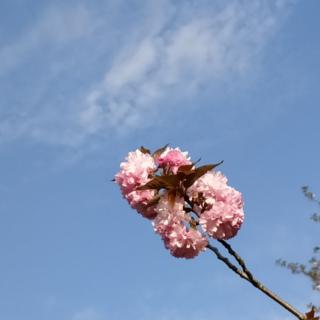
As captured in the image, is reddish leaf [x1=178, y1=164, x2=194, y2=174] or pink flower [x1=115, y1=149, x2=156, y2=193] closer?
reddish leaf [x1=178, y1=164, x2=194, y2=174]

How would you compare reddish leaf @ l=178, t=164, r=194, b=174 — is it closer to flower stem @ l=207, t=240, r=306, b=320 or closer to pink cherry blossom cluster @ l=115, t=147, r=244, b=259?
pink cherry blossom cluster @ l=115, t=147, r=244, b=259

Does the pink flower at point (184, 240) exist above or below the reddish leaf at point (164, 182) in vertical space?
below

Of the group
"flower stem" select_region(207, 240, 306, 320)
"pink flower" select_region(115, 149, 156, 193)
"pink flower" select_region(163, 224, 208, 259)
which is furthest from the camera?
"pink flower" select_region(115, 149, 156, 193)

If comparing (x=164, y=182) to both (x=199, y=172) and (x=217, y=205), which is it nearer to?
(x=199, y=172)

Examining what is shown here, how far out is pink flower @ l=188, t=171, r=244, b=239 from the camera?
3975 mm

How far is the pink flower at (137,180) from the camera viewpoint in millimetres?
4125

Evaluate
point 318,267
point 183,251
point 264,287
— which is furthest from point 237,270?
point 318,267

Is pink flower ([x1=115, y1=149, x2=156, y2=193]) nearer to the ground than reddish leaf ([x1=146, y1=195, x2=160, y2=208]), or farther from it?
farther from it

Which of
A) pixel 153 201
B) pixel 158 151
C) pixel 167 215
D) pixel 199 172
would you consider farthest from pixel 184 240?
pixel 158 151

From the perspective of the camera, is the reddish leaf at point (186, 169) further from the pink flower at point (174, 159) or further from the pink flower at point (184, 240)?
the pink flower at point (184, 240)

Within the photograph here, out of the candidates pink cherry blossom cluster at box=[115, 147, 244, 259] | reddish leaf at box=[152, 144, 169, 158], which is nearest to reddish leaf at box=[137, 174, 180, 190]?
pink cherry blossom cluster at box=[115, 147, 244, 259]

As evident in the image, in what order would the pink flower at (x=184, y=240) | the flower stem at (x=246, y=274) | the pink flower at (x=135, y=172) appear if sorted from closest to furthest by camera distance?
the flower stem at (x=246, y=274) < the pink flower at (x=184, y=240) < the pink flower at (x=135, y=172)

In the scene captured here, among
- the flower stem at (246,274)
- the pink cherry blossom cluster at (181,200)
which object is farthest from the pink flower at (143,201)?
the flower stem at (246,274)

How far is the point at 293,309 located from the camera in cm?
379
